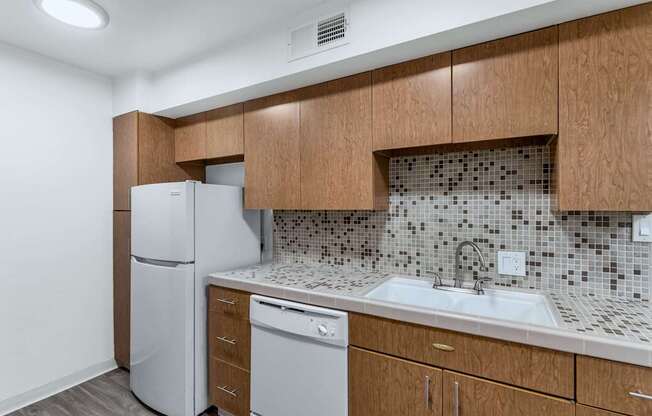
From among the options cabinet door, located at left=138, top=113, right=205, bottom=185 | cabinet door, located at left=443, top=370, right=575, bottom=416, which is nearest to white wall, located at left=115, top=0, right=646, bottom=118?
cabinet door, located at left=138, top=113, right=205, bottom=185

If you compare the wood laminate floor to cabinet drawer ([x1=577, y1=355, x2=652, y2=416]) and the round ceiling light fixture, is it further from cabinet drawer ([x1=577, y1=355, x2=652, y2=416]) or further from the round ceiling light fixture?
the round ceiling light fixture

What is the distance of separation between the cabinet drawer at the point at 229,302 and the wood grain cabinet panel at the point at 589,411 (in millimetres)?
1546

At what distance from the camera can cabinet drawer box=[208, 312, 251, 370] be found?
6.28 feet

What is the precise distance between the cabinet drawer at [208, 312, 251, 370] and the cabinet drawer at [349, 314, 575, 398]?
2.36ft

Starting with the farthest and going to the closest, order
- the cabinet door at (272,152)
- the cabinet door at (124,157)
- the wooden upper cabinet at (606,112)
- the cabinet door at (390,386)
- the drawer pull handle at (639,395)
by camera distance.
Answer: the cabinet door at (124,157) < the cabinet door at (272,152) < the cabinet door at (390,386) < the wooden upper cabinet at (606,112) < the drawer pull handle at (639,395)

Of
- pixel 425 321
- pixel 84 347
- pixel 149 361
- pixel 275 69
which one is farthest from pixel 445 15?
pixel 84 347

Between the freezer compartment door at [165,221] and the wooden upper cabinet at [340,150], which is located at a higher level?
the wooden upper cabinet at [340,150]

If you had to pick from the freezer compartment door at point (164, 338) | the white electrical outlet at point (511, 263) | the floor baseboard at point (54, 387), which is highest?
the white electrical outlet at point (511, 263)

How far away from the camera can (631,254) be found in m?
1.50

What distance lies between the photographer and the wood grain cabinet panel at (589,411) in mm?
1075

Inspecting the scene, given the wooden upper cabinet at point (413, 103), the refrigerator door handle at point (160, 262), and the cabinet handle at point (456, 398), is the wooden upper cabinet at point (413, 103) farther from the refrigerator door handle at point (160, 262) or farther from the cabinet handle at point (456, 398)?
the refrigerator door handle at point (160, 262)

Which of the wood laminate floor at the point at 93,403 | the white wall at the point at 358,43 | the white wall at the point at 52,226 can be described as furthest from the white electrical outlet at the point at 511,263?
the white wall at the point at 52,226

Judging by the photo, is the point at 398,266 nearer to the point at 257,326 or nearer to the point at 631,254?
the point at 257,326

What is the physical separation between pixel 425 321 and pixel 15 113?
2.88 metres
